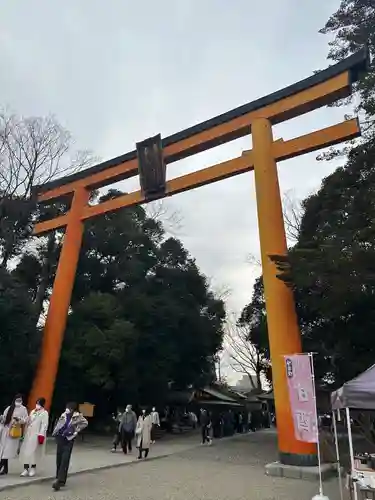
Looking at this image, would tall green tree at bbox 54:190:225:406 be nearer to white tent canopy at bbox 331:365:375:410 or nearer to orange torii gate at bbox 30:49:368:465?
orange torii gate at bbox 30:49:368:465

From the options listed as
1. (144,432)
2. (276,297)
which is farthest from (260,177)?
(144,432)

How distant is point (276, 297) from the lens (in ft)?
37.6

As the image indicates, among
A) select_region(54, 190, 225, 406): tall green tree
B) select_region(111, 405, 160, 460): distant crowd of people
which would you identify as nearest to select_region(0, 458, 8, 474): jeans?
select_region(111, 405, 160, 460): distant crowd of people

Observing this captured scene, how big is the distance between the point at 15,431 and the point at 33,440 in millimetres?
428

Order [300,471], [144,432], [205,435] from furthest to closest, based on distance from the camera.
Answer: [205,435] → [144,432] → [300,471]

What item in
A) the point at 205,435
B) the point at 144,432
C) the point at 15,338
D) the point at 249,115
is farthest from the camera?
the point at 205,435

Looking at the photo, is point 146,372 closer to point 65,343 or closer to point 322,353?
point 65,343

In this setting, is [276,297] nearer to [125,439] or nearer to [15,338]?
[125,439]

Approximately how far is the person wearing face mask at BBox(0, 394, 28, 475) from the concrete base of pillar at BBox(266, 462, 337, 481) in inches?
204

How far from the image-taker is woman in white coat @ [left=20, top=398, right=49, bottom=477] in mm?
8234

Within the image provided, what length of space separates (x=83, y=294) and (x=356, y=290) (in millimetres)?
14073

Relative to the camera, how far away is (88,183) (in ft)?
56.5

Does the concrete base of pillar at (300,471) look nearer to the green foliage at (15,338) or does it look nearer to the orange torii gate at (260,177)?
the orange torii gate at (260,177)

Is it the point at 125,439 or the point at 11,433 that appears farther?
the point at 125,439
